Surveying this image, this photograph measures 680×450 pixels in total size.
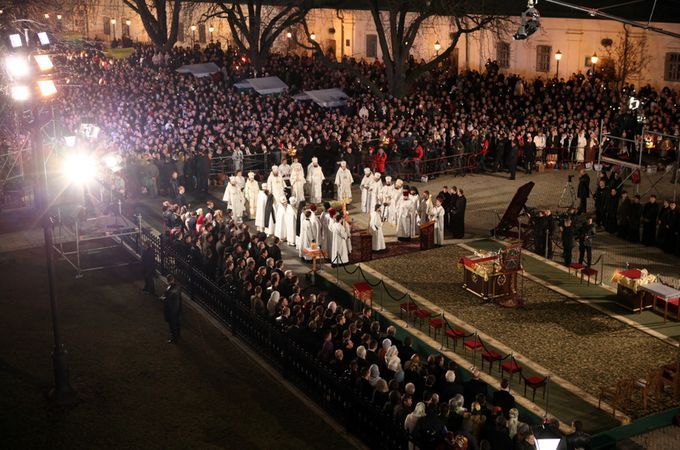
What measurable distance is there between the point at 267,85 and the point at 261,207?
594 inches

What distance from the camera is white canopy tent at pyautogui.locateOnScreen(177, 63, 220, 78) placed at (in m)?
44.2

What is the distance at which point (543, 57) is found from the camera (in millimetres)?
46344

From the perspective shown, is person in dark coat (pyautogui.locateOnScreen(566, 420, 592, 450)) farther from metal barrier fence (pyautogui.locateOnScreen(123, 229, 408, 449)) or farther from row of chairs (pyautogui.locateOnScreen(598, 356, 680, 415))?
row of chairs (pyautogui.locateOnScreen(598, 356, 680, 415))

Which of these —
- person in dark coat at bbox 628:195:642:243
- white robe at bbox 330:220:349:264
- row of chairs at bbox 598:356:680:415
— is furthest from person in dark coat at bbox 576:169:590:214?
row of chairs at bbox 598:356:680:415

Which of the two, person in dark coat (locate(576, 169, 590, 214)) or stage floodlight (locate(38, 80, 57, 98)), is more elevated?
stage floodlight (locate(38, 80, 57, 98))

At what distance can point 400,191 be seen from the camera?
83.4 feet

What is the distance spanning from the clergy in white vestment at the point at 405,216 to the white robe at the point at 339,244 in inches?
94.3

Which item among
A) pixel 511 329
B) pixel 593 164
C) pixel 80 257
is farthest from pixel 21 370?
pixel 593 164

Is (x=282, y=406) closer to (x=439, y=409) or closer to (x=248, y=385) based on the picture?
(x=248, y=385)

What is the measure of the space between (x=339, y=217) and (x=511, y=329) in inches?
221

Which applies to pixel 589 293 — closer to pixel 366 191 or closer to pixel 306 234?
pixel 306 234

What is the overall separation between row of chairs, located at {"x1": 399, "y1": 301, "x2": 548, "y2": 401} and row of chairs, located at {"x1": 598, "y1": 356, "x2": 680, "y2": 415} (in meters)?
1.17

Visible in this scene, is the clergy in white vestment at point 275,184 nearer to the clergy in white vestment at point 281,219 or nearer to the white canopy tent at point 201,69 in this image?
the clergy in white vestment at point 281,219

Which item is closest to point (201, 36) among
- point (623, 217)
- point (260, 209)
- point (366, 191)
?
point (366, 191)
